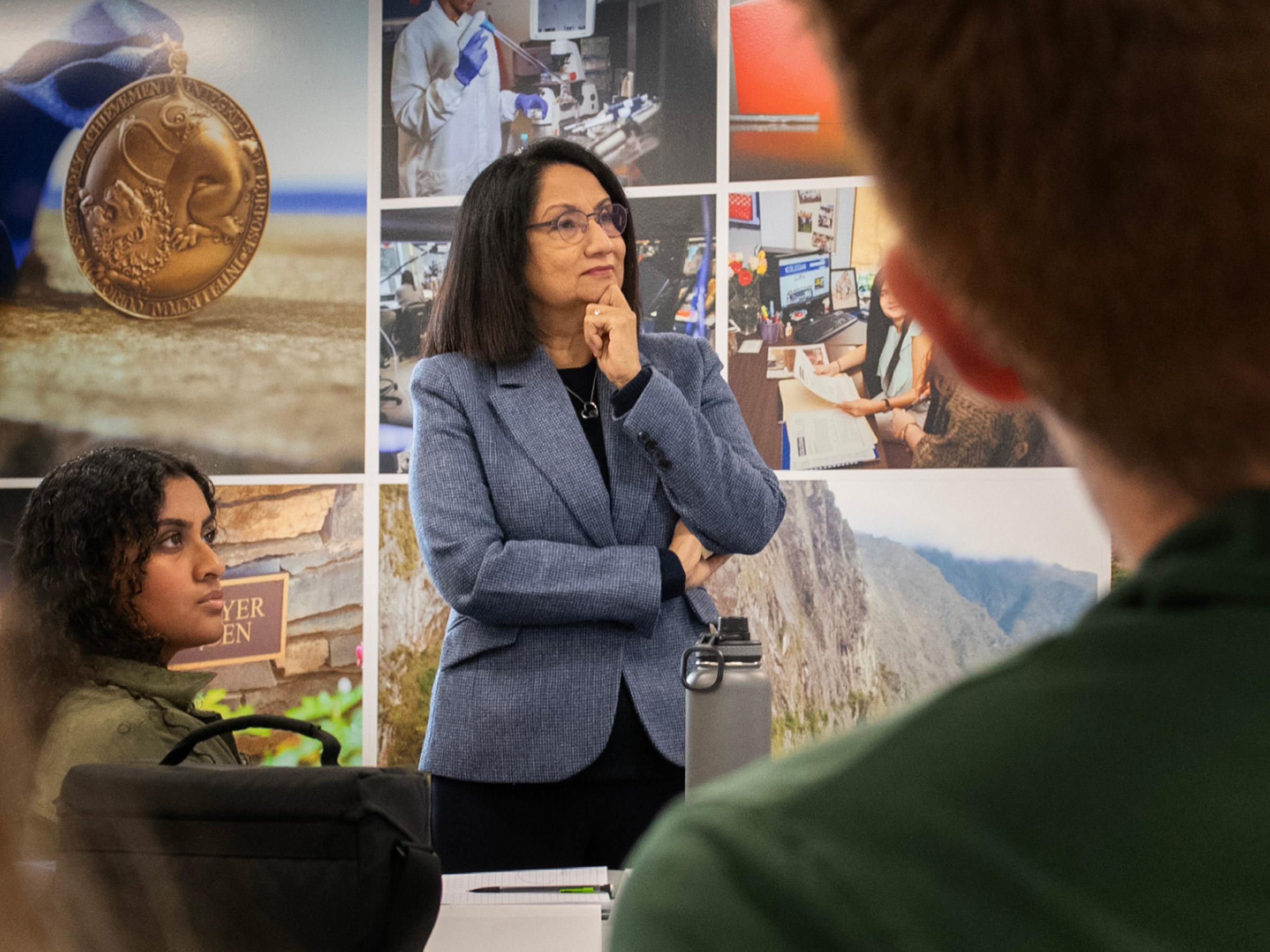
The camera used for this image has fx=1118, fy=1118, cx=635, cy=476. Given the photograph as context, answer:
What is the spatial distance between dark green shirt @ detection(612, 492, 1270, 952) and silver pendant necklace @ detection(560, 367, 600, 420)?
1.63 m

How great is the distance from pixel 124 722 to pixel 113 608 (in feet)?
0.73

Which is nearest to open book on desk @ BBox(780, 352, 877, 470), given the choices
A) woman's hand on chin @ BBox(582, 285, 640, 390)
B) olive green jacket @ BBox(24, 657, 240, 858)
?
woman's hand on chin @ BBox(582, 285, 640, 390)

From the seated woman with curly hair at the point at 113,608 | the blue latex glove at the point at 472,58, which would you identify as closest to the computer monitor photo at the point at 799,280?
the blue latex glove at the point at 472,58

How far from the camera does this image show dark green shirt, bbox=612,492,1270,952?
0.25m

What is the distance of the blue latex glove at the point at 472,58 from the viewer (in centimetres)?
361

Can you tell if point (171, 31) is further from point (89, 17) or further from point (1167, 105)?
point (1167, 105)

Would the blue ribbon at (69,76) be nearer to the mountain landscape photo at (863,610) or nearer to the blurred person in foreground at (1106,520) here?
the mountain landscape photo at (863,610)

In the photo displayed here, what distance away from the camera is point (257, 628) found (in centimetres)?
365

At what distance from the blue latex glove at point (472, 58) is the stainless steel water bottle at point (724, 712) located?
2.88m

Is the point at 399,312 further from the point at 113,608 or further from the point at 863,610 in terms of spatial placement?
the point at 113,608

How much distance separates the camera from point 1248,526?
10.8 inches

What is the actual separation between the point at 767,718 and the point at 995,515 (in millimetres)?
2246

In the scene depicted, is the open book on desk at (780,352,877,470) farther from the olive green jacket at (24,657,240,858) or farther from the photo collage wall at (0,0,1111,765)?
the olive green jacket at (24,657,240,858)

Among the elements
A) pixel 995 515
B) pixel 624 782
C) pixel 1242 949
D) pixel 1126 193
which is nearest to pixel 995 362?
pixel 1126 193
